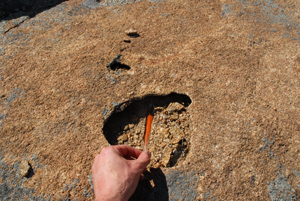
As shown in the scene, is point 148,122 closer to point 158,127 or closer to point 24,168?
point 158,127

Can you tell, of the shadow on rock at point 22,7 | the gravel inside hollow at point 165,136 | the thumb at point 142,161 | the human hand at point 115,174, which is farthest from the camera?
the shadow on rock at point 22,7

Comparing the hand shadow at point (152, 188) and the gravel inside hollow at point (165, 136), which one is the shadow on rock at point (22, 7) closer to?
the gravel inside hollow at point (165, 136)

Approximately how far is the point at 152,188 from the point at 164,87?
0.65 m

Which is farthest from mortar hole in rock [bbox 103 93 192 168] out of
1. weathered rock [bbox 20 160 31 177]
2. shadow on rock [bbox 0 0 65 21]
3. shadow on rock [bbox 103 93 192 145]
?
shadow on rock [bbox 0 0 65 21]

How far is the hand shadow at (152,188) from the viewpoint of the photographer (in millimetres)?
1368

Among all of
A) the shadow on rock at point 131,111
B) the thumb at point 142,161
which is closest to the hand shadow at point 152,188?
the thumb at point 142,161

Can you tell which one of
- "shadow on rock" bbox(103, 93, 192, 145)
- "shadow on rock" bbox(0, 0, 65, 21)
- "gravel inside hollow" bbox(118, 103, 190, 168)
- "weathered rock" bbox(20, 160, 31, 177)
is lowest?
"gravel inside hollow" bbox(118, 103, 190, 168)

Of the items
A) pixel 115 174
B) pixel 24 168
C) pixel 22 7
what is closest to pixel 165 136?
pixel 115 174

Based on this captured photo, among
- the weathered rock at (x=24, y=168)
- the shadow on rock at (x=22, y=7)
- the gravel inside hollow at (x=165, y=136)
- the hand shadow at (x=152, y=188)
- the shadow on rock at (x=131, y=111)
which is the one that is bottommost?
the hand shadow at (x=152, y=188)

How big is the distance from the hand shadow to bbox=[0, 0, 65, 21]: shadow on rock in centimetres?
176

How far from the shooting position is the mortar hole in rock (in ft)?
4.94

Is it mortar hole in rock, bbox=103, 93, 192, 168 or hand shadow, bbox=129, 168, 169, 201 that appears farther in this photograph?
mortar hole in rock, bbox=103, 93, 192, 168

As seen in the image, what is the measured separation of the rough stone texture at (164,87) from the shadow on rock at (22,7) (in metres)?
0.02

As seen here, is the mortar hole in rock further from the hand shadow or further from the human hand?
the human hand
